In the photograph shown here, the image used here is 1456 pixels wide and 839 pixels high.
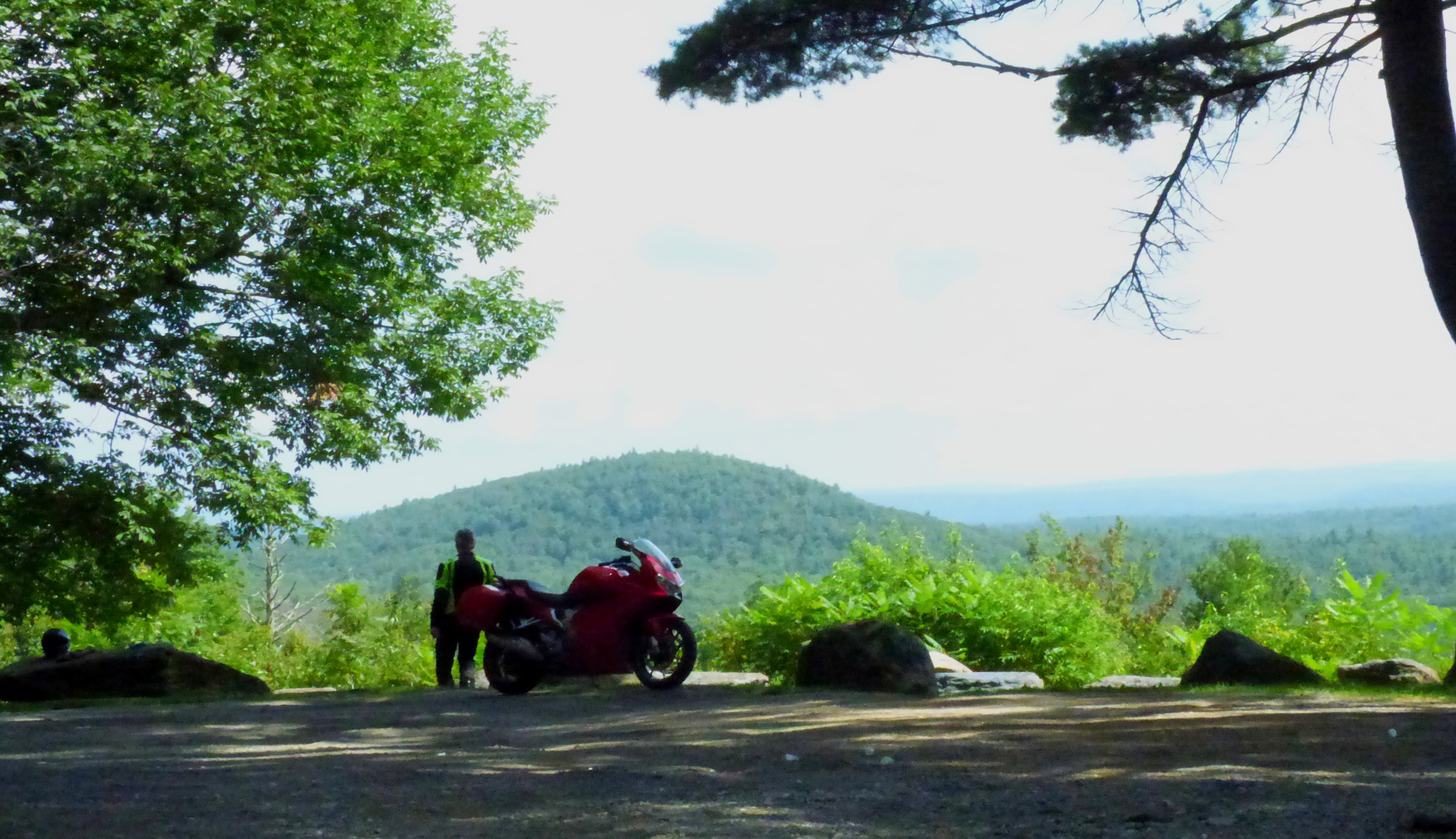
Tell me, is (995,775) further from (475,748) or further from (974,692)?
(974,692)

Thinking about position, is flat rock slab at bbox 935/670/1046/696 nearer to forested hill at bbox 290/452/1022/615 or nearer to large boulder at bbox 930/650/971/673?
large boulder at bbox 930/650/971/673

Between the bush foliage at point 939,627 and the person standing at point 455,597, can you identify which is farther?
the bush foliage at point 939,627

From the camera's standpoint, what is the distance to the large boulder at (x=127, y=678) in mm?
11047

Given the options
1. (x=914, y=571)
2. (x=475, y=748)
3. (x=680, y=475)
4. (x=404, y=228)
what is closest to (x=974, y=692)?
(x=475, y=748)

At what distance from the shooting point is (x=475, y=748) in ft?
20.2

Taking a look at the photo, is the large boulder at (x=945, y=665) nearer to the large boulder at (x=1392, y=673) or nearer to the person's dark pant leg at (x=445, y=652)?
the large boulder at (x=1392, y=673)

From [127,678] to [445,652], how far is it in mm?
2837

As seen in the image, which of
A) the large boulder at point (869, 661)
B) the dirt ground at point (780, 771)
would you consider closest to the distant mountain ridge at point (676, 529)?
the large boulder at point (869, 661)

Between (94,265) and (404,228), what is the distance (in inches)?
161

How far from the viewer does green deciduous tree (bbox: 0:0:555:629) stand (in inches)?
515

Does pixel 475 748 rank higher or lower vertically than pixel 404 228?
lower

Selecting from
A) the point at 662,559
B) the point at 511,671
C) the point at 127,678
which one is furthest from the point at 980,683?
the point at 127,678

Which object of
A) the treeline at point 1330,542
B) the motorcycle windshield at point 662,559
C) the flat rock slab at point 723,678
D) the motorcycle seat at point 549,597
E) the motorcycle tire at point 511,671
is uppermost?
the motorcycle windshield at point 662,559

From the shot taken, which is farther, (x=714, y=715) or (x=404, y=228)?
(x=404, y=228)
